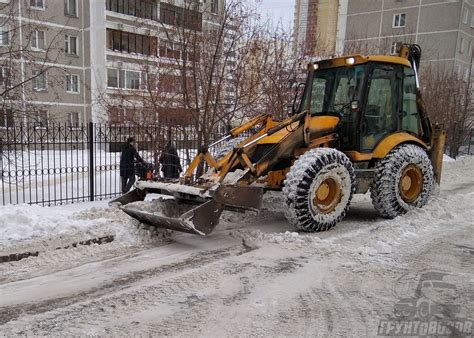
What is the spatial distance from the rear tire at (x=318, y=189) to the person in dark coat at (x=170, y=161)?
4.19 meters

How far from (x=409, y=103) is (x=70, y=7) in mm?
25823

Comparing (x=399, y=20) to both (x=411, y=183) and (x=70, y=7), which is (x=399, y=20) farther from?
(x=411, y=183)

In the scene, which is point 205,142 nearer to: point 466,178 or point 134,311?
point 134,311

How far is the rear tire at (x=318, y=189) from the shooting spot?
5.62 metres

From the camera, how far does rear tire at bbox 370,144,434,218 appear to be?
667 cm

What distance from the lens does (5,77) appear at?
7266mm

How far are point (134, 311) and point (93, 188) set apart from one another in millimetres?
5890

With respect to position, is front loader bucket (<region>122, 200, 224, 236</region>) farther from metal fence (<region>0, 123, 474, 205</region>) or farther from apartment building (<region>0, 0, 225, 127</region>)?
apartment building (<region>0, 0, 225, 127</region>)

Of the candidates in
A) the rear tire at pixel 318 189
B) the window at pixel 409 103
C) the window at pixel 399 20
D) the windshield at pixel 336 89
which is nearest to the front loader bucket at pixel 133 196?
the rear tire at pixel 318 189

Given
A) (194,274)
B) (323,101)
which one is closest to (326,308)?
(194,274)

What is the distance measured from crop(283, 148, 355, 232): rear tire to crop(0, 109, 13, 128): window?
5437 mm

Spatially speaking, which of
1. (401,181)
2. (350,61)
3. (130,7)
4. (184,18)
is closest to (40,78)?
(184,18)

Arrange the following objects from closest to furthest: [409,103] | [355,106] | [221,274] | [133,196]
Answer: [221,274] → [133,196] → [355,106] → [409,103]

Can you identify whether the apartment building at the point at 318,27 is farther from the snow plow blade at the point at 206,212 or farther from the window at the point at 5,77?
the snow plow blade at the point at 206,212
